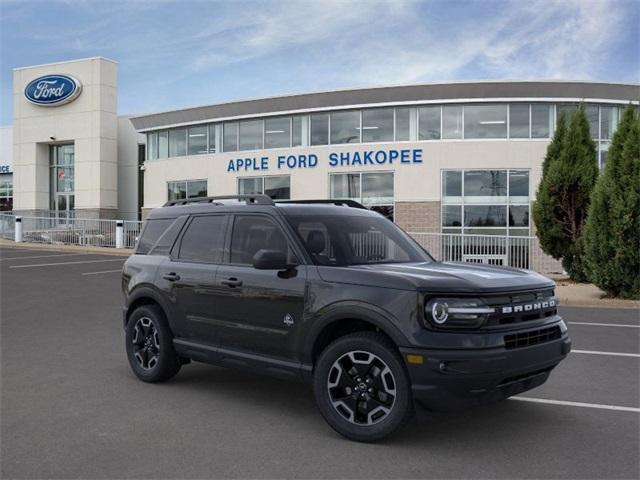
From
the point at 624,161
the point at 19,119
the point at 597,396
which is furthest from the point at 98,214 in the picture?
the point at 597,396

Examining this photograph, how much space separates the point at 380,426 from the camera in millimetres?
4520

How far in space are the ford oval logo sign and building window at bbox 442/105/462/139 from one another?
22.0 meters

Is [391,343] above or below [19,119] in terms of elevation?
below

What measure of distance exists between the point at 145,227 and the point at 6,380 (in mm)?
2025

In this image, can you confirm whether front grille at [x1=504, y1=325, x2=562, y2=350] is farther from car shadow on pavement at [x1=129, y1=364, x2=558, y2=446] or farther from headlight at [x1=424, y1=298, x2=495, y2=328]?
car shadow on pavement at [x1=129, y1=364, x2=558, y2=446]

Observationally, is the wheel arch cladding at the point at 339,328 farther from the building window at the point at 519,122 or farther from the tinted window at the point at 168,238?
the building window at the point at 519,122

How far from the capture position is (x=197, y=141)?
103 feet

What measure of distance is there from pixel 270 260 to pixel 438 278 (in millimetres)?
1291

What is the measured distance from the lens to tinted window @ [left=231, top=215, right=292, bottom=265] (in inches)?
217

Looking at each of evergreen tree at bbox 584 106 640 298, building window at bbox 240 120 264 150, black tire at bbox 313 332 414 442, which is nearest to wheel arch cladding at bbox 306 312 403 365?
black tire at bbox 313 332 414 442

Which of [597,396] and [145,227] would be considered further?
[145,227]

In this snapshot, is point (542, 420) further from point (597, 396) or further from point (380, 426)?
point (380, 426)

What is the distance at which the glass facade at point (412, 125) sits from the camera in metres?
24.7

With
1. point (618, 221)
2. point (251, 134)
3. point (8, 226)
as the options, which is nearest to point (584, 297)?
point (618, 221)
